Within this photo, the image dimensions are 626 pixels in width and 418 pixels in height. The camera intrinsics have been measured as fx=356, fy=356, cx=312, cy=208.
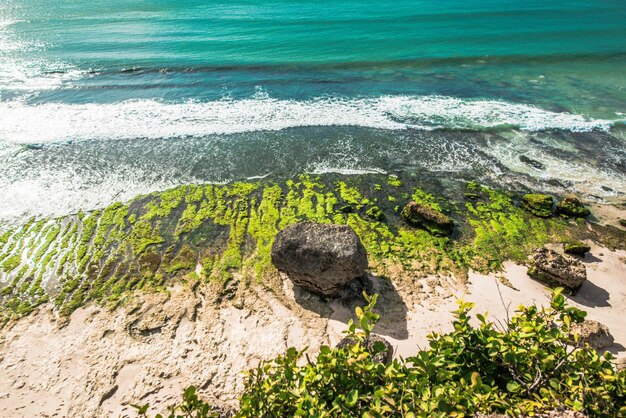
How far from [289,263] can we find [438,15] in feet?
124

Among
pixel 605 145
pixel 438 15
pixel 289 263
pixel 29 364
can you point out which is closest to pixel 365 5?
pixel 438 15

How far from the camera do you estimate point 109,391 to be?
752cm

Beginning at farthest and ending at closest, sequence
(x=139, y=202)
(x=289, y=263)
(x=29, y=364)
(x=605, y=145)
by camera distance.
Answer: (x=605, y=145)
(x=139, y=202)
(x=289, y=263)
(x=29, y=364)

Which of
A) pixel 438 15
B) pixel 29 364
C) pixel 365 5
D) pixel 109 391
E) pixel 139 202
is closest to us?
pixel 109 391

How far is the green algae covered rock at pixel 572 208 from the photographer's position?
12523 mm

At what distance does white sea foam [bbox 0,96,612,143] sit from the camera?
58.6 ft

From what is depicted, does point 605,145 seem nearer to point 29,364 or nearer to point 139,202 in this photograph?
point 139,202

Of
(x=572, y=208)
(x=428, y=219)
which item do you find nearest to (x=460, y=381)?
(x=428, y=219)

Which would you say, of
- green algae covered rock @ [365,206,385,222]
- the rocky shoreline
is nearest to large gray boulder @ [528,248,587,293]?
the rocky shoreline

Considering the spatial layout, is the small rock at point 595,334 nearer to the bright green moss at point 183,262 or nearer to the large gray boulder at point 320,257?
the large gray boulder at point 320,257

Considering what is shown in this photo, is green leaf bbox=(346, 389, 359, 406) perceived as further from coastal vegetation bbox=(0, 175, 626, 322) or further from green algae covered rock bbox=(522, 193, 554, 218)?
green algae covered rock bbox=(522, 193, 554, 218)

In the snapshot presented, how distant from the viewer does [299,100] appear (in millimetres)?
21312

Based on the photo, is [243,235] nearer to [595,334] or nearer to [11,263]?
[11,263]

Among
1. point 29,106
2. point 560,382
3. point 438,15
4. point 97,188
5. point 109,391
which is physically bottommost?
point 109,391
